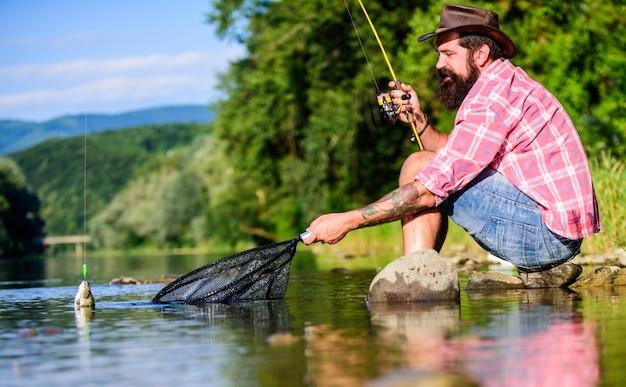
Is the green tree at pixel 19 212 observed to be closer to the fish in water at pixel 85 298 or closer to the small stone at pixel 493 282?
the fish in water at pixel 85 298

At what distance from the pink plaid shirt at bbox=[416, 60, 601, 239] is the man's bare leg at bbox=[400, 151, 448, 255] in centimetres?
28

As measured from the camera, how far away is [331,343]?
584 cm

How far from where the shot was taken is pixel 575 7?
31141 mm

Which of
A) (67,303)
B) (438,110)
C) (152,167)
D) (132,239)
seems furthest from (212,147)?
(67,303)

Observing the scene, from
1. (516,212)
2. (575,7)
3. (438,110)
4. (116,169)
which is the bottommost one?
(516,212)

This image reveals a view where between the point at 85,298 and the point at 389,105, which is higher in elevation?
the point at 389,105

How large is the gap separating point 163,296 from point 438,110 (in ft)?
80.5

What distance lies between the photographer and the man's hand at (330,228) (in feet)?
24.5

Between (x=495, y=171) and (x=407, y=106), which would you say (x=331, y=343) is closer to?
(x=495, y=171)

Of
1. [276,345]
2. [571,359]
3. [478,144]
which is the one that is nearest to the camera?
[571,359]

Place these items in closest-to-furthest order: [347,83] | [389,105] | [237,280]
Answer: [389,105], [237,280], [347,83]

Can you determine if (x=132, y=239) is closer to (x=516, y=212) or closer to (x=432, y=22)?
(x=432, y=22)

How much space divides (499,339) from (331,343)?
0.78 metres

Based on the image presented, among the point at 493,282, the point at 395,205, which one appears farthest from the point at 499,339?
the point at 493,282
